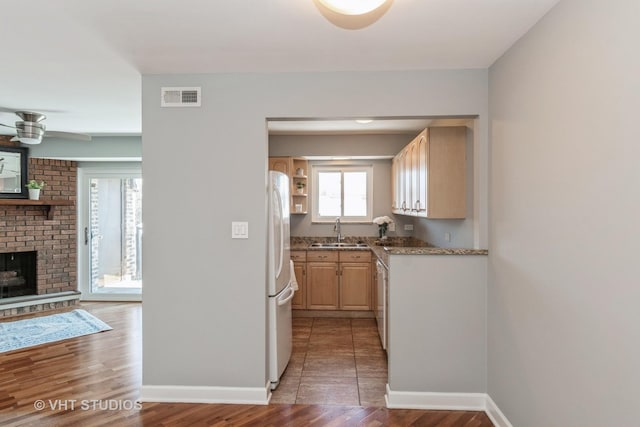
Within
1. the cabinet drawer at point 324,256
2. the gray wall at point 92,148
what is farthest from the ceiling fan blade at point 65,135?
the cabinet drawer at point 324,256

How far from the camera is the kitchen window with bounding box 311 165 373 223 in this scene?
550 cm

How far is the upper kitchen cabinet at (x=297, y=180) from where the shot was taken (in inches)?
195

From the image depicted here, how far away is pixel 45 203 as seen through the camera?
16.7ft

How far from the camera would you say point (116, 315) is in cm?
488

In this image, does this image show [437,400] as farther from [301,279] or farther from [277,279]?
[301,279]

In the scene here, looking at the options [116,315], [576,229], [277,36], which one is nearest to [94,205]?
[116,315]

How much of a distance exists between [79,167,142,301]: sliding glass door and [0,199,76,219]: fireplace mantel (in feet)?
1.30

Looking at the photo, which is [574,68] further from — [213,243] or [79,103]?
[79,103]

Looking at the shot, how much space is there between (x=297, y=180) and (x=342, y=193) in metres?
0.74

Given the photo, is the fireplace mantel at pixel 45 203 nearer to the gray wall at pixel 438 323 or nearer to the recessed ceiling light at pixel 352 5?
the gray wall at pixel 438 323

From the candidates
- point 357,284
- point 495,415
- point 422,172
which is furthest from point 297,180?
point 495,415

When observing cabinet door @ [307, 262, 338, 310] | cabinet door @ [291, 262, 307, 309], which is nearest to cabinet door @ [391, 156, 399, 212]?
cabinet door @ [307, 262, 338, 310]

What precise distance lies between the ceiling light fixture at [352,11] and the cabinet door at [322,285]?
3.24 m

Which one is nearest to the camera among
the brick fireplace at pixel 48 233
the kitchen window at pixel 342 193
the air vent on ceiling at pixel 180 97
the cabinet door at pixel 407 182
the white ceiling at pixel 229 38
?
the white ceiling at pixel 229 38
